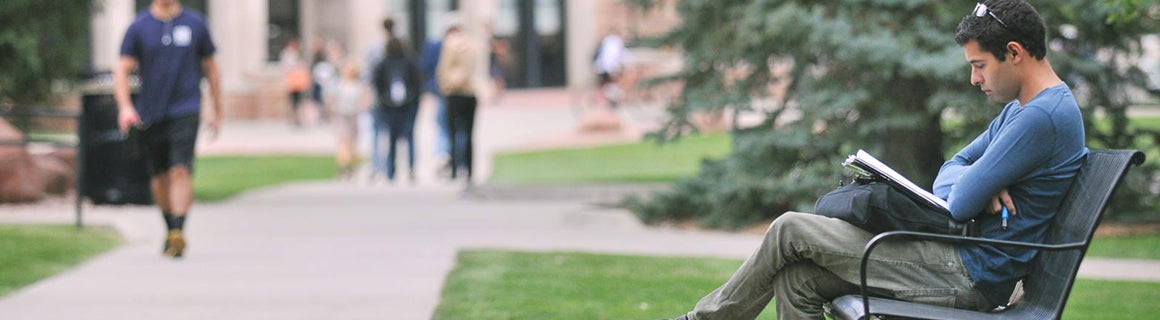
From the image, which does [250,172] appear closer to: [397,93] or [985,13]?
[397,93]

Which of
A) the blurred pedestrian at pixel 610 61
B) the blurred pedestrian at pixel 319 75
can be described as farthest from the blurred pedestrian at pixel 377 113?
the blurred pedestrian at pixel 610 61

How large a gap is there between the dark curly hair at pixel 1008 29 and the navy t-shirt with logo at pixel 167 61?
19.2ft

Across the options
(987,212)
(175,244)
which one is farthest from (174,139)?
(987,212)

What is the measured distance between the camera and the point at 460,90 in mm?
16203

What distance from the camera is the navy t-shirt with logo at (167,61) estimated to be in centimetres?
968

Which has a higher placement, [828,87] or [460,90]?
[828,87]

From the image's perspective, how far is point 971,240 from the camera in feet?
15.9

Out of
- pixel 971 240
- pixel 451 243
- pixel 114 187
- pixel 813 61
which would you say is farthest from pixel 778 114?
pixel 971 240

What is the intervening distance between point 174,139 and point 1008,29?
595cm

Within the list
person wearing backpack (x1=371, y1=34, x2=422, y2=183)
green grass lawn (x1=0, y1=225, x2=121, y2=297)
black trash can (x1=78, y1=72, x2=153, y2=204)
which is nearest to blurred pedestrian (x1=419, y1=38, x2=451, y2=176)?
person wearing backpack (x1=371, y1=34, x2=422, y2=183)

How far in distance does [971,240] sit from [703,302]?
0.99 metres

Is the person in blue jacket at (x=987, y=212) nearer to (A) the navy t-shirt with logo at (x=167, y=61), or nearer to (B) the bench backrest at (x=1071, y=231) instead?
(B) the bench backrest at (x=1071, y=231)

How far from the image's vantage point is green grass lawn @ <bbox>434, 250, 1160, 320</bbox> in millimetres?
7527

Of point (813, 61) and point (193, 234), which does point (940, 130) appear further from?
point (193, 234)
